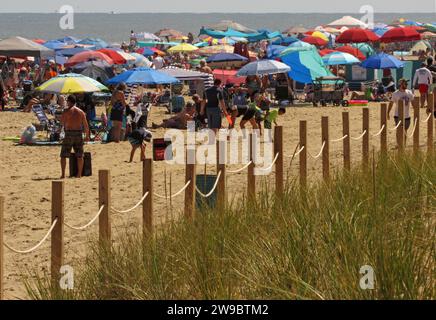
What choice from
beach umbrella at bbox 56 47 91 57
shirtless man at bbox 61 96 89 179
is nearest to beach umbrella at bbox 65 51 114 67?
beach umbrella at bbox 56 47 91 57

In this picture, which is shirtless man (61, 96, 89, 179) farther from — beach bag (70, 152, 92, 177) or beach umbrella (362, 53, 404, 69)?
beach umbrella (362, 53, 404, 69)

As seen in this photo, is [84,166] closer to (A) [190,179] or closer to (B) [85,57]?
(A) [190,179]

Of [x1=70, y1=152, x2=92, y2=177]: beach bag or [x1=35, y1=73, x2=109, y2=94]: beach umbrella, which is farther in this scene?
[x1=35, y1=73, x2=109, y2=94]: beach umbrella

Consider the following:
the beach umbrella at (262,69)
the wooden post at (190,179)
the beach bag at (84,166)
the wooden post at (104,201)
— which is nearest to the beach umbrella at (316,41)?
the beach umbrella at (262,69)

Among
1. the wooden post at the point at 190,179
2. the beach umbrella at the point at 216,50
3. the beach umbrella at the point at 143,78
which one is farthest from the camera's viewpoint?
the beach umbrella at the point at 216,50

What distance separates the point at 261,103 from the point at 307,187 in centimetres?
1189

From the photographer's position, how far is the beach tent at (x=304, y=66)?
91.6ft

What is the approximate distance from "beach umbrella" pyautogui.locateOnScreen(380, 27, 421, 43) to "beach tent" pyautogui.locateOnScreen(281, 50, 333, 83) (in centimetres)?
662

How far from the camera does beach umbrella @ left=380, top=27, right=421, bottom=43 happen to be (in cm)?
3478

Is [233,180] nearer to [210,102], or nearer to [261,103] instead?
[210,102]

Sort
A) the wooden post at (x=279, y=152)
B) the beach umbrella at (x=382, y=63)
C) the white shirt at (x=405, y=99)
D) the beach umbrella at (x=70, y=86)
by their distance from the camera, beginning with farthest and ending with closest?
1. the beach umbrella at (x=382, y=63)
2. the beach umbrella at (x=70, y=86)
3. the white shirt at (x=405, y=99)
4. the wooden post at (x=279, y=152)

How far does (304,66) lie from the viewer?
28.2 meters

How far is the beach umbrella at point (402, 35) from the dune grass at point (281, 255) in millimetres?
27034

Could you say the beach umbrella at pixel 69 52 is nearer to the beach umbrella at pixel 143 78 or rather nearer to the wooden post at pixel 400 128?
the beach umbrella at pixel 143 78
